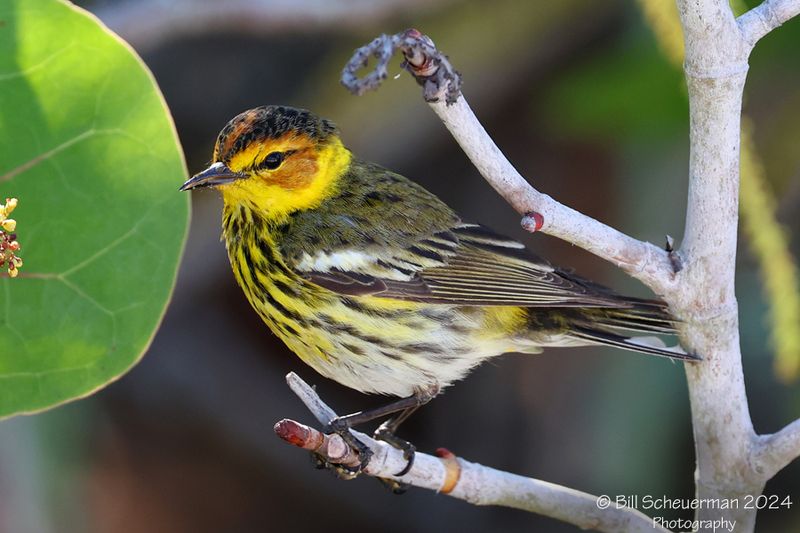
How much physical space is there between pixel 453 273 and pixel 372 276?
233 millimetres

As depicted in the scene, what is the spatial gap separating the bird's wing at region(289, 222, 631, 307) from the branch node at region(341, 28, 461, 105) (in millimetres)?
930

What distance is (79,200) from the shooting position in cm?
204

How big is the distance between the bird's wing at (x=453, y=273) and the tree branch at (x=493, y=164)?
437 mm

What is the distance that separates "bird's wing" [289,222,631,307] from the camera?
2.57 meters

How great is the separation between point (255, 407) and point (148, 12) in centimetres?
161

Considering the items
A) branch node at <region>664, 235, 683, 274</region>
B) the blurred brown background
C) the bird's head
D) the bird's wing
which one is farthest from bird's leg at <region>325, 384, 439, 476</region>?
the blurred brown background

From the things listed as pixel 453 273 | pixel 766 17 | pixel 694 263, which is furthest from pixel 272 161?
pixel 766 17

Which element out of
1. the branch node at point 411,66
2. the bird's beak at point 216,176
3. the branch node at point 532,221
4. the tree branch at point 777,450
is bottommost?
the tree branch at point 777,450

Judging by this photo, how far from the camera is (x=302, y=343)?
2.60m

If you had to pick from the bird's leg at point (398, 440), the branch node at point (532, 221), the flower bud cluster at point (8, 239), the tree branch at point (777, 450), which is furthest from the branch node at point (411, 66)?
the tree branch at point (777, 450)

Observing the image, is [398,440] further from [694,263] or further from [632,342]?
[694,263]

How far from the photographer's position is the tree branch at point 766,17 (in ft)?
6.04

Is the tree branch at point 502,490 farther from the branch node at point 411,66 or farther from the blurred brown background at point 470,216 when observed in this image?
the blurred brown background at point 470,216

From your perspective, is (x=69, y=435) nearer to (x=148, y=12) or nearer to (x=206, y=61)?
(x=148, y=12)
